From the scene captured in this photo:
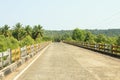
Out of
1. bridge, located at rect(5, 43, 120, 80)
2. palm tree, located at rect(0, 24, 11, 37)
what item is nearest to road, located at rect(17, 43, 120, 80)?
bridge, located at rect(5, 43, 120, 80)

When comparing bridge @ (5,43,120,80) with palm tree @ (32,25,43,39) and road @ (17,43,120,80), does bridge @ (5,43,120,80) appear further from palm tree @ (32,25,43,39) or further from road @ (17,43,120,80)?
palm tree @ (32,25,43,39)

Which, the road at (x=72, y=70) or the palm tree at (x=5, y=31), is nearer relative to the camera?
the road at (x=72, y=70)

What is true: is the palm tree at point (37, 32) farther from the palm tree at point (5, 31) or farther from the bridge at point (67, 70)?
the bridge at point (67, 70)

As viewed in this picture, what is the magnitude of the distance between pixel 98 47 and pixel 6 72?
29.0 m

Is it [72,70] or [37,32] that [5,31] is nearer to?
[37,32]

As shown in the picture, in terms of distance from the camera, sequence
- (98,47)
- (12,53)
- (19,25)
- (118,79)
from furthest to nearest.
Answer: (19,25) < (98,47) < (12,53) < (118,79)

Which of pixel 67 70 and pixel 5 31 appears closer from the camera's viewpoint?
pixel 67 70

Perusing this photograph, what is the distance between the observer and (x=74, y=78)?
1250 cm

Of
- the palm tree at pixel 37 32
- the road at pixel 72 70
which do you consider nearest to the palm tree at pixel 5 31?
the palm tree at pixel 37 32

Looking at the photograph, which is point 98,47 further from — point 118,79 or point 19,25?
point 19,25

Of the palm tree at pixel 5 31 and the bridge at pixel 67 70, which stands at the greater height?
the palm tree at pixel 5 31

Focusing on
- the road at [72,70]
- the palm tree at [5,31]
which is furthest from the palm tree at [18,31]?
the road at [72,70]

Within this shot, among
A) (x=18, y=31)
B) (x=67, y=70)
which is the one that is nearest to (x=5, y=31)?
(x=18, y=31)

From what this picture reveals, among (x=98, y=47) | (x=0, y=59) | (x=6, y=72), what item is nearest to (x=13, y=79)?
(x=6, y=72)
